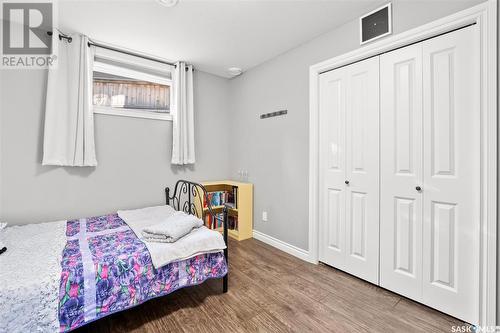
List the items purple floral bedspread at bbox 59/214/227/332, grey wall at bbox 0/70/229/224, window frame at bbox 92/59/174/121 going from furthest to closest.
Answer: window frame at bbox 92/59/174/121 < grey wall at bbox 0/70/229/224 < purple floral bedspread at bbox 59/214/227/332

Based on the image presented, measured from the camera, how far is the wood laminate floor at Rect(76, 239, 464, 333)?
1.65m

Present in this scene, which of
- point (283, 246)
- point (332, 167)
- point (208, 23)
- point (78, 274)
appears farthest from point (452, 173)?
point (78, 274)

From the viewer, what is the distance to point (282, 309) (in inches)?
72.8

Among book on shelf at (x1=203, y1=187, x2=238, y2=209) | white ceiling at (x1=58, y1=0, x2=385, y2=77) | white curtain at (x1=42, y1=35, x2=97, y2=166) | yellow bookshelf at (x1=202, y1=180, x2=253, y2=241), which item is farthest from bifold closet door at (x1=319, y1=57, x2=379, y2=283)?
white curtain at (x1=42, y1=35, x2=97, y2=166)

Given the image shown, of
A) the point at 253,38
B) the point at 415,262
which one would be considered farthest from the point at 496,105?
the point at 253,38

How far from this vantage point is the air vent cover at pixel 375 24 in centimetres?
199

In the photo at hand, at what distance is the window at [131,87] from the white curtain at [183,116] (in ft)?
0.52

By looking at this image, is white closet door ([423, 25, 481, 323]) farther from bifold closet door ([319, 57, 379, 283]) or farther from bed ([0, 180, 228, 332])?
bed ([0, 180, 228, 332])

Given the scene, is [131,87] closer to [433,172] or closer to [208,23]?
[208,23]

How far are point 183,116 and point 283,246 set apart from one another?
222 cm

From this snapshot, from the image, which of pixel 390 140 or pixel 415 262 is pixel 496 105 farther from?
pixel 415 262

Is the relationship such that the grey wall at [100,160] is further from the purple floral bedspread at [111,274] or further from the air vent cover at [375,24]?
the air vent cover at [375,24]

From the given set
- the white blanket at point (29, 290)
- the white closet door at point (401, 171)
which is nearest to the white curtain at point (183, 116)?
the white blanket at point (29, 290)

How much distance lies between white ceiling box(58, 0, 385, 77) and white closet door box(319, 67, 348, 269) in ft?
1.80
